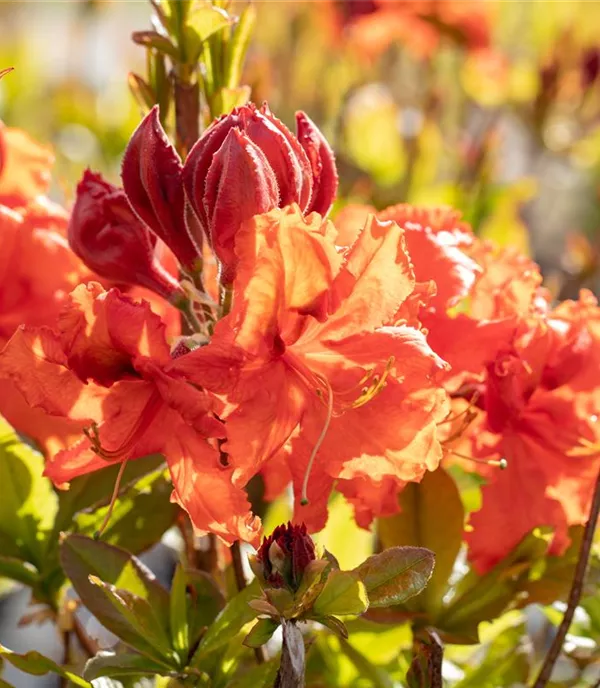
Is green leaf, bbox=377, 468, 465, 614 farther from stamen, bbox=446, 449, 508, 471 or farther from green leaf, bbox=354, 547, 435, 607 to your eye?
green leaf, bbox=354, 547, 435, 607

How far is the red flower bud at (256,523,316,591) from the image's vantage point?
18.4 inches

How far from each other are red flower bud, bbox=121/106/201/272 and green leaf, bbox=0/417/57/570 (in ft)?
0.66

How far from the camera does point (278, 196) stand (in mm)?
529

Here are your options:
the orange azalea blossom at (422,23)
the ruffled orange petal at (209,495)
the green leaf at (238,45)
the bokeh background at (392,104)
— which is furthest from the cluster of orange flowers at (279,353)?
the orange azalea blossom at (422,23)

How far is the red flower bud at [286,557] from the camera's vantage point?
0.47 m

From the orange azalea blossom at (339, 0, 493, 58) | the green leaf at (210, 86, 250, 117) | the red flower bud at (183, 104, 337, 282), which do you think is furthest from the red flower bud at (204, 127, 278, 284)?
the orange azalea blossom at (339, 0, 493, 58)

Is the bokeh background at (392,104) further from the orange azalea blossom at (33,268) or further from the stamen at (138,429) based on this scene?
the stamen at (138,429)

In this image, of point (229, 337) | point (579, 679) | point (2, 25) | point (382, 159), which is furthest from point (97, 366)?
point (2, 25)

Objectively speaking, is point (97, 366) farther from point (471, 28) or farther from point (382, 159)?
point (471, 28)

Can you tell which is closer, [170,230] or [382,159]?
[170,230]

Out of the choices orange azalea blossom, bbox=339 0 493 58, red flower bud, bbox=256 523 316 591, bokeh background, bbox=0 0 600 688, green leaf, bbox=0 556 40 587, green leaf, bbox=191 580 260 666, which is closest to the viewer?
red flower bud, bbox=256 523 316 591

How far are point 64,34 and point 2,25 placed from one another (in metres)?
1.17

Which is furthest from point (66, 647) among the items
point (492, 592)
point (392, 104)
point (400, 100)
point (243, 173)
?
point (400, 100)

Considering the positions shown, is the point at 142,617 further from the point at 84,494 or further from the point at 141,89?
the point at 141,89
